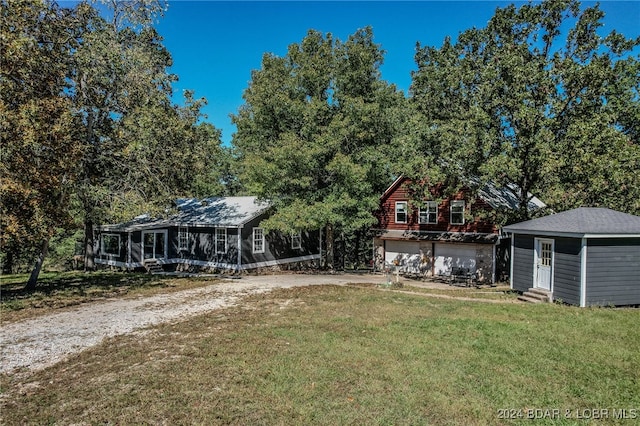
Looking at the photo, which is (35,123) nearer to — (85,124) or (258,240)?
(85,124)

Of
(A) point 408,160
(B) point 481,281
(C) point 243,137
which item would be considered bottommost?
(B) point 481,281

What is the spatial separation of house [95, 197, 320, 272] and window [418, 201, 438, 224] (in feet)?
26.6

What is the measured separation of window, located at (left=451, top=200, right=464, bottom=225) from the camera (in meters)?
24.0

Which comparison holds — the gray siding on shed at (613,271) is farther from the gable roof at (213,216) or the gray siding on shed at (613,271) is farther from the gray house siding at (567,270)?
the gable roof at (213,216)

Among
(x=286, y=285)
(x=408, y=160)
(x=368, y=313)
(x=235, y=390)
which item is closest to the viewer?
(x=235, y=390)

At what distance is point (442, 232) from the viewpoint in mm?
24547

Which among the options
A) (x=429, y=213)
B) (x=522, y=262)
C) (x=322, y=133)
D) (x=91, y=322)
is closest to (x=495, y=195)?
(x=429, y=213)

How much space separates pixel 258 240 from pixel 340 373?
57.2 ft

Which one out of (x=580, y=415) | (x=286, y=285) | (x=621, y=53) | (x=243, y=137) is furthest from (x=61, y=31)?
(x=621, y=53)

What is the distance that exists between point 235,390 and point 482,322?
7468mm

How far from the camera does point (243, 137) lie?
26.8 m

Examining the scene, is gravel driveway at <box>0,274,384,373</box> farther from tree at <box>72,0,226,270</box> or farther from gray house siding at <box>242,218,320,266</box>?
gray house siding at <box>242,218,320,266</box>

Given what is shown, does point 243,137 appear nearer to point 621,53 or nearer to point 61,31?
point 61,31

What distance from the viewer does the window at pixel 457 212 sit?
2397 cm
